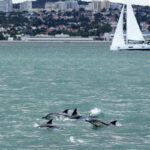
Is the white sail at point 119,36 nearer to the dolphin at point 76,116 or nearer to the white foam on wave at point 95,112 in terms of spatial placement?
→ the white foam on wave at point 95,112

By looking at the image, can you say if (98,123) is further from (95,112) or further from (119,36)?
(119,36)

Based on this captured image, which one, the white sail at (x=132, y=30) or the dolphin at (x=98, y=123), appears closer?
the dolphin at (x=98, y=123)

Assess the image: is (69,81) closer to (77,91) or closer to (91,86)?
(91,86)

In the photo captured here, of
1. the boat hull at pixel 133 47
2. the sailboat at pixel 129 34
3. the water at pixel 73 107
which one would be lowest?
the boat hull at pixel 133 47

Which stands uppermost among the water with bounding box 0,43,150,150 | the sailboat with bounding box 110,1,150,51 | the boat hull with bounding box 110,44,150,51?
the water with bounding box 0,43,150,150

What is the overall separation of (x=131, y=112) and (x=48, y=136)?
274 inches

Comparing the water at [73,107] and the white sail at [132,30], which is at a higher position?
the water at [73,107]

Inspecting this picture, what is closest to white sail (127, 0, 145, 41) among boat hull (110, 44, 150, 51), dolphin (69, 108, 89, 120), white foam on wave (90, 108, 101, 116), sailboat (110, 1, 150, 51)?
sailboat (110, 1, 150, 51)

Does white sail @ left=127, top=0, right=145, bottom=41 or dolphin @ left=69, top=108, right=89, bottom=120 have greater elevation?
dolphin @ left=69, top=108, right=89, bottom=120

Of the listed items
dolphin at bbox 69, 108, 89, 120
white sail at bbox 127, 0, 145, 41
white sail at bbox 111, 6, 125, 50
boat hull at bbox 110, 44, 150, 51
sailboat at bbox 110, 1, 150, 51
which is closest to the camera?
dolphin at bbox 69, 108, 89, 120

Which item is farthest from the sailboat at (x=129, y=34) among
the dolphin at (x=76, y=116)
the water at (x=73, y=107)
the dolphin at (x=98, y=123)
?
the dolphin at (x=98, y=123)

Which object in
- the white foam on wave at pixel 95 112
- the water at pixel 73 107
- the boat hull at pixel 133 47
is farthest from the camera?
the boat hull at pixel 133 47

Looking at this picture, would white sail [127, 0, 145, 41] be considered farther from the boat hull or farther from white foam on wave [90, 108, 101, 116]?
white foam on wave [90, 108, 101, 116]

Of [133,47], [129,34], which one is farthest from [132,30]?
[133,47]
